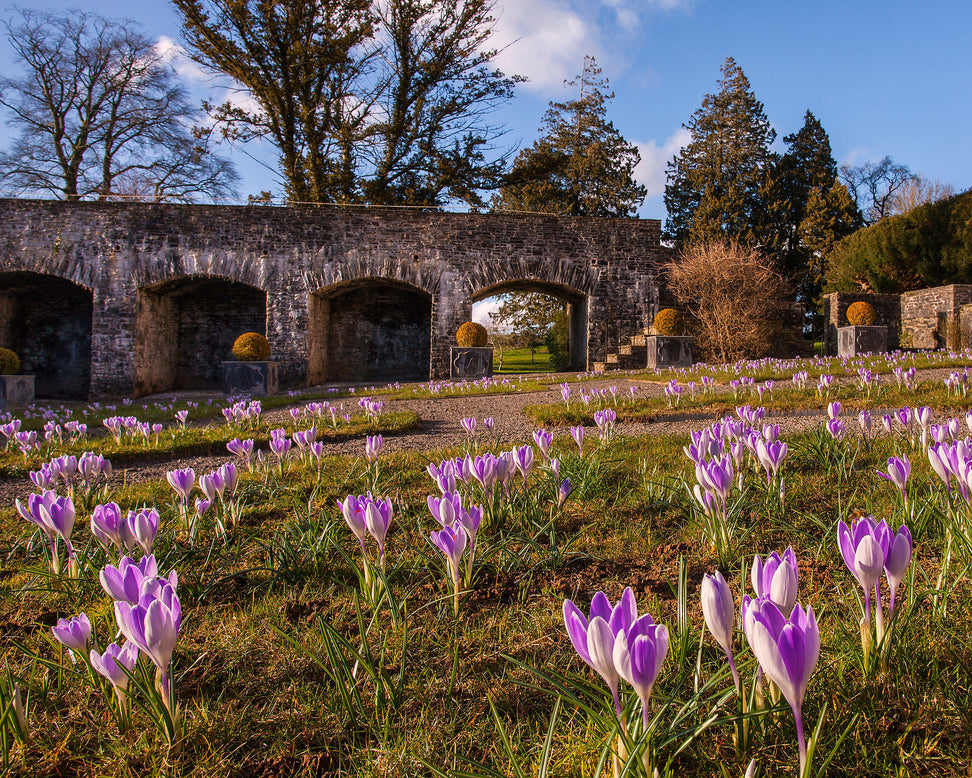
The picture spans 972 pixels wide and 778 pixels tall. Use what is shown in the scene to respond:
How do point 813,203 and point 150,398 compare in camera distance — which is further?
point 813,203

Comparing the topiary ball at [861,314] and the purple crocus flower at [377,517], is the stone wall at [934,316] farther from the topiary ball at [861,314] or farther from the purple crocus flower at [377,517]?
the purple crocus flower at [377,517]

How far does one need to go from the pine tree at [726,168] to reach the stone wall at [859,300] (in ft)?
26.8

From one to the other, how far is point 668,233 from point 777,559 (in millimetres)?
27798

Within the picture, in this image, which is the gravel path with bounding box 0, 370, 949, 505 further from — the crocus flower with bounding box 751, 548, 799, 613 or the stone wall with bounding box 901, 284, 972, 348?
the stone wall with bounding box 901, 284, 972, 348

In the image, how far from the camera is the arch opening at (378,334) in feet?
53.6

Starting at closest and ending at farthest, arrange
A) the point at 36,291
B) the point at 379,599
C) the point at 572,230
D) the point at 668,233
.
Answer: the point at 379,599 < the point at 572,230 < the point at 36,291 < the point at 668,233

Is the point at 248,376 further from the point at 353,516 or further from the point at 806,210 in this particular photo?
the point at 806,210

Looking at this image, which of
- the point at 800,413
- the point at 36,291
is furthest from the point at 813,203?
the point at 36,291

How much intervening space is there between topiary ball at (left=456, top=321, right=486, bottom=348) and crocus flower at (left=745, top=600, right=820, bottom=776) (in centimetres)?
1231

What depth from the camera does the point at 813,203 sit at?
75.9 feet

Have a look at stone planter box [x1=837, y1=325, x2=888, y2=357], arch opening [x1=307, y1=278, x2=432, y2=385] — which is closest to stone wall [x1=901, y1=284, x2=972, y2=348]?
stone planter box [x1=837, y1=325, x2=888, y2=357]

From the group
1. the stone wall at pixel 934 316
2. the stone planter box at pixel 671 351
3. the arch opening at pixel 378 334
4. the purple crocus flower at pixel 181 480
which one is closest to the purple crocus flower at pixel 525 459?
the purple crocus flower at pixel 181 480

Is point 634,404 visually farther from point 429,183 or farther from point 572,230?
point 429,183

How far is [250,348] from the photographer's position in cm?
1252
